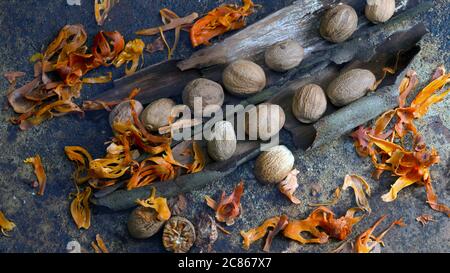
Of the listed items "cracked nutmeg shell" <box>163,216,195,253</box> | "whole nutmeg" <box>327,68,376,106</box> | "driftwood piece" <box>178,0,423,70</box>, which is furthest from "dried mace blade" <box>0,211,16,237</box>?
"whole nutmeg" <box>327,68,376,106</box>

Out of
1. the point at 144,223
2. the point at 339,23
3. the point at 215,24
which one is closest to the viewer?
the point at 144,223

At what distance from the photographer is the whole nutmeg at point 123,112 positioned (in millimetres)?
2852

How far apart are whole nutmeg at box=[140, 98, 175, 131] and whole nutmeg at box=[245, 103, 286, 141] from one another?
12.5 inches

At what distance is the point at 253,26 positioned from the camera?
2.95 m

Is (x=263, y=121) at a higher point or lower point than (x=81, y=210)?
higher

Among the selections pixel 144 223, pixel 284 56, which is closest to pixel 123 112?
pixel 144 223

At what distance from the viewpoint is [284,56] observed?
2861 millimetres

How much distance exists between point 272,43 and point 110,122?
735 mm

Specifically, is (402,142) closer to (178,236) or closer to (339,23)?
(339,23)

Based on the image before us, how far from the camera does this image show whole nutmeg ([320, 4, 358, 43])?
2875 mm

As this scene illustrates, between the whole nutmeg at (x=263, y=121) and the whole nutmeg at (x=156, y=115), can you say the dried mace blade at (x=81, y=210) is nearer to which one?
the whole nutmeg at (x=156, y=115)

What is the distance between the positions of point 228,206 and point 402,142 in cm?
76

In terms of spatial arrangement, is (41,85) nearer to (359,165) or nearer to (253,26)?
(253,26)

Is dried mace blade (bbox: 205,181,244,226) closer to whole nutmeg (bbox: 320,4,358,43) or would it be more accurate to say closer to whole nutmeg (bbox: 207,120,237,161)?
whole nutmeg (bbox: 207,120,237,161)
